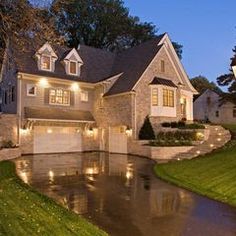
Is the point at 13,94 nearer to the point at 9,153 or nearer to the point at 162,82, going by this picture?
the point at 9,153

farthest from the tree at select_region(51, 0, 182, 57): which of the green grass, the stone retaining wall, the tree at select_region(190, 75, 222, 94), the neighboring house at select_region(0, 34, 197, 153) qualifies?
the green grass

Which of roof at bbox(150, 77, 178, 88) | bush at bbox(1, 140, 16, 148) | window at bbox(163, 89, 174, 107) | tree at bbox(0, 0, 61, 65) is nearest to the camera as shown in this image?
tree at bbox(0, 0, 61, 65)

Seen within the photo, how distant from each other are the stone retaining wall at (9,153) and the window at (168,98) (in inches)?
486

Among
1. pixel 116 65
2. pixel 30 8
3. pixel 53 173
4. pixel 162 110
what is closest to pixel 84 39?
pixel 116 65

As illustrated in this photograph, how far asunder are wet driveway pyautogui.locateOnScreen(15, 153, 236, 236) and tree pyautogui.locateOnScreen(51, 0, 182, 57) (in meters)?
30.2

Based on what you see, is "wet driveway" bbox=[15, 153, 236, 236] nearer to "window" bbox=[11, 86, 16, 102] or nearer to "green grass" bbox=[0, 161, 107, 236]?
"green grass" bbox=[0, 161, 107, 236]

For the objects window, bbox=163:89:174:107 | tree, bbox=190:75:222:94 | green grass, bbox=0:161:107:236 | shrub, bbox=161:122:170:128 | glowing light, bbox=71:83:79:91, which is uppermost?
tree, bbox=190:75:222:94

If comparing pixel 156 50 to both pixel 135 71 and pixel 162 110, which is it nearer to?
pixel 135 71

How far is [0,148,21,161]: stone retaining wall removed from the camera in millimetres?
20959

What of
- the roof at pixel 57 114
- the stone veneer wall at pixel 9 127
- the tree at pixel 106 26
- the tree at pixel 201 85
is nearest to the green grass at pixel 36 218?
the stone veneer wall at pixel 9 127

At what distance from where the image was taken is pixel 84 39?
43906 millimetres

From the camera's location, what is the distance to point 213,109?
5269 centimetres

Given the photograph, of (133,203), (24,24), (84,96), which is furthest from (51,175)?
(84,96)

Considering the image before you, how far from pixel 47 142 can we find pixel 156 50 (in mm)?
11942
